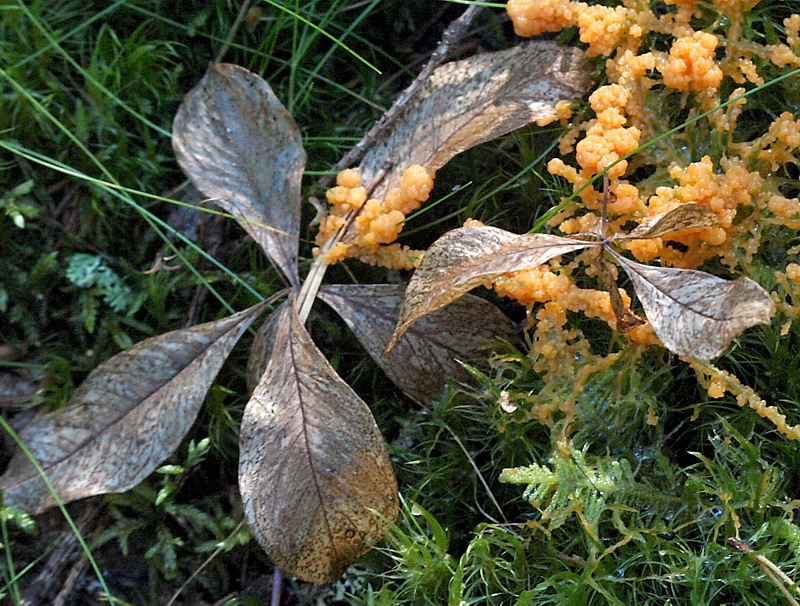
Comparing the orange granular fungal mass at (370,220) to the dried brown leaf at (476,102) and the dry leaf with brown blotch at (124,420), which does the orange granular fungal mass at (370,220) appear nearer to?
the dried brown leaf at (476,102)

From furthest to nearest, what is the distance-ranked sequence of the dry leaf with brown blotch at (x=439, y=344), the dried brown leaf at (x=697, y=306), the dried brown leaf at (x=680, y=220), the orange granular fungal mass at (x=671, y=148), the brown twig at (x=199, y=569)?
the brown twig at (x=199, y=569) < the dry leaf with brown blotch at (x=439, y=344) < the orange granular fungal mass at (x=671, y=148) < the dried brown leaf at (x=680, y=220) < the dried brown leaf at (x=697, y=306)

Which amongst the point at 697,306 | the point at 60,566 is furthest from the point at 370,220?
the point at 60,566

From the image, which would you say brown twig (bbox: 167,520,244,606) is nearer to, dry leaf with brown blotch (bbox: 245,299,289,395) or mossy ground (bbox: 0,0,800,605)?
mossy ground (bbox: 0,0,800,605)

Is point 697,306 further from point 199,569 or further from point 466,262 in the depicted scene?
point 199,569

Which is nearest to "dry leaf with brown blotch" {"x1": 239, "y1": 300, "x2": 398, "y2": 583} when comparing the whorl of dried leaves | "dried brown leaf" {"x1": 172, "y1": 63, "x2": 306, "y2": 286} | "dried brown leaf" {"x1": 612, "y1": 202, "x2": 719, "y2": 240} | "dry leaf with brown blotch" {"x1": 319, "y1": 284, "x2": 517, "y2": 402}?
the whorl of dried leaves

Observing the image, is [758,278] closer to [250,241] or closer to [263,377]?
[263,377]

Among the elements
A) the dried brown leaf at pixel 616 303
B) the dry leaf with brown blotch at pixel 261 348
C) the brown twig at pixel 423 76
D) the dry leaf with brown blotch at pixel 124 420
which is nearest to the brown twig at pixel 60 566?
the dry leaf with brown blotch at pixel 124 420
